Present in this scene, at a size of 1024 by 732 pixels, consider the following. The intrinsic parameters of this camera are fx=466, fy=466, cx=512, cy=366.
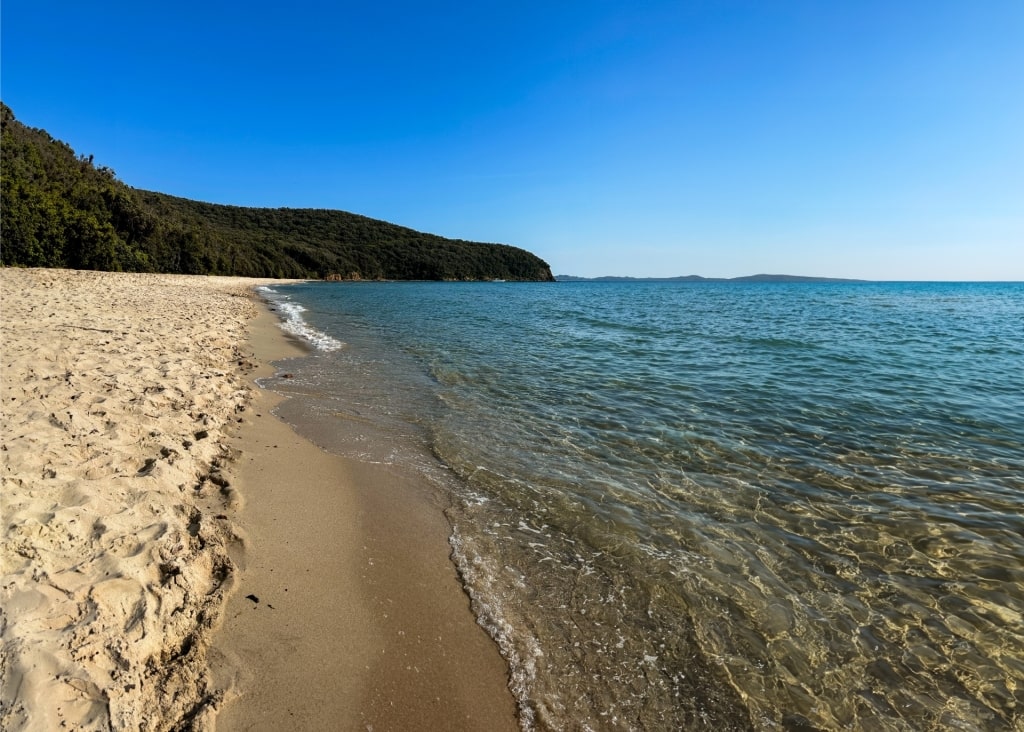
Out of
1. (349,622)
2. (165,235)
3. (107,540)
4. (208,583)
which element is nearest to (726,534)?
(349,622)

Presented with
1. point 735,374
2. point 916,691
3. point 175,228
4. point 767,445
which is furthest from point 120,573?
point 175,228

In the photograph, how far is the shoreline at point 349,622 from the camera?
2930 mm

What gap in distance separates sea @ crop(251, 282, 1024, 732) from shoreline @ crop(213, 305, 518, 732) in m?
0.29

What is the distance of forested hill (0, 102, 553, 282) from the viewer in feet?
126

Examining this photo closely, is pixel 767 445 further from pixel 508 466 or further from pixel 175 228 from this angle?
pixel 175 228

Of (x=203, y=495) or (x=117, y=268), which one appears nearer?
(x=203, y=495)

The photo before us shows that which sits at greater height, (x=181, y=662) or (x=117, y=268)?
(x=117, y=268)

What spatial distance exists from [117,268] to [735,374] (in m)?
60.1

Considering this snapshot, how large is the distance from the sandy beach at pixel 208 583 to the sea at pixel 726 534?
538 millimetres

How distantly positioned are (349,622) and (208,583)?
1.21 meters

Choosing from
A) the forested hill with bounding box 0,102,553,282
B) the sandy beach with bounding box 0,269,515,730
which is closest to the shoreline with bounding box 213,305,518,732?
the sandy beach with bounding box 0,269,515,730

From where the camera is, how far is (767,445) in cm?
765

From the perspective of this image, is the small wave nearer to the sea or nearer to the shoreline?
the sea

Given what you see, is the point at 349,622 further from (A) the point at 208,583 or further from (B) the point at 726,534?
(B) the point at 726,534
